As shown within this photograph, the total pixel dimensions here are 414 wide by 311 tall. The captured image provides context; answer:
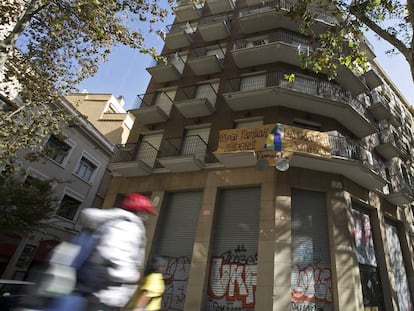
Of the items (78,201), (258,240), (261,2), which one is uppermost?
(261,2)

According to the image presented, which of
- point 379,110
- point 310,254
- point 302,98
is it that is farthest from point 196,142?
point 379,110

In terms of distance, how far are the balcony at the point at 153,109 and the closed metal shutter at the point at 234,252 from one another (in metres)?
5.83

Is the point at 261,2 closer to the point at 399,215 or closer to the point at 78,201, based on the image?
the point at 399,215

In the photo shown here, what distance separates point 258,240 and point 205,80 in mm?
9735

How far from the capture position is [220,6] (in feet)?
62.6

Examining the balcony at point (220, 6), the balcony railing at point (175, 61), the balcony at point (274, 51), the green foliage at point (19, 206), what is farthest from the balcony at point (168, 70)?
the green foliage at point (19, 206)

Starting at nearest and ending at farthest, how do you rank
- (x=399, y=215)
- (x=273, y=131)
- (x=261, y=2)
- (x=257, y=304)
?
1. (x=257, y=304)
2. (x=273, y=131)
3. (x=399, y=215)
4. (x=261, y=2)

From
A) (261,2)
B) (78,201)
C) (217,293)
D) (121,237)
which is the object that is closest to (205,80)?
(261,2)

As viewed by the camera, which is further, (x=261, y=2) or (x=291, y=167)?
(x=261, y=2)

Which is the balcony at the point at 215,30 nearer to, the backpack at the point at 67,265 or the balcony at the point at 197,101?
the balcony at the point at 197,101

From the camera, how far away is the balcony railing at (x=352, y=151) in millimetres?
11703

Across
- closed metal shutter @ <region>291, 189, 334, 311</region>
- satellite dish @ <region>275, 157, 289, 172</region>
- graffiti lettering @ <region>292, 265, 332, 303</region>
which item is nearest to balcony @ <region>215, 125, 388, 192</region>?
satellite dish @ <region>275, 157, 289, 172</region>

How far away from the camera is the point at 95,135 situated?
20797 millimetres

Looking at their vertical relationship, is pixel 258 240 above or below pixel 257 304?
above
